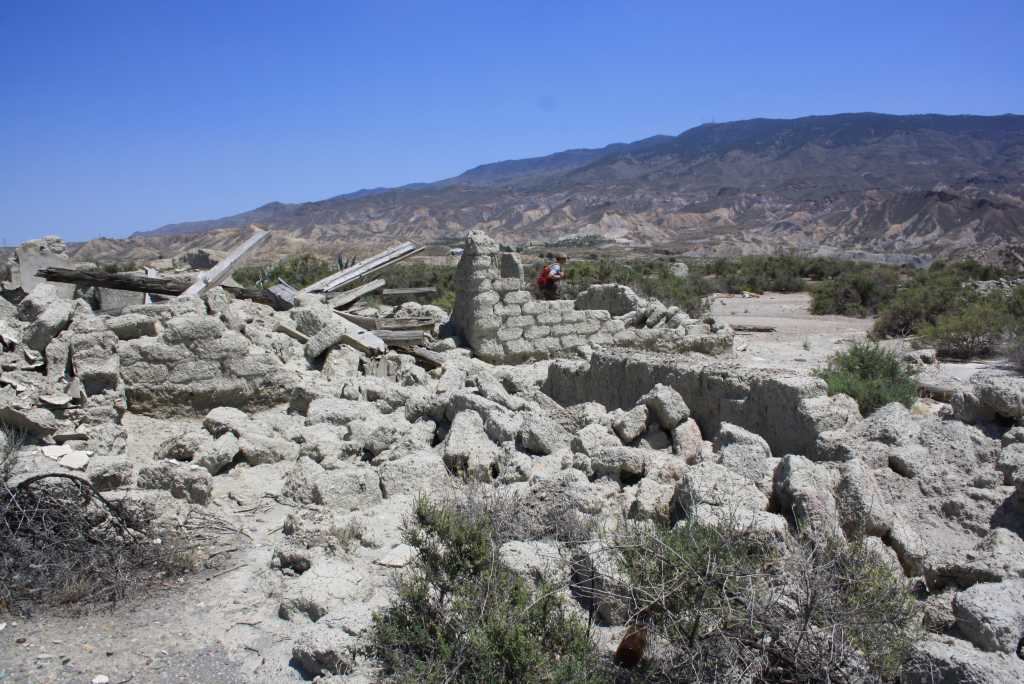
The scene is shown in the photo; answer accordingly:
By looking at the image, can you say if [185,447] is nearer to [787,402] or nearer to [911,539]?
[787,402]

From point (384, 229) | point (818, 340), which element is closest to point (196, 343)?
point (818, 340)

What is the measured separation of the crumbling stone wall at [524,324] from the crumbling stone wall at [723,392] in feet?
7.89

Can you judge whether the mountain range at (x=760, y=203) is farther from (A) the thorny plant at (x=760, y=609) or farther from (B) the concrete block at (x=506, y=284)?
(A) the thorny plant at (x=760, y=609)

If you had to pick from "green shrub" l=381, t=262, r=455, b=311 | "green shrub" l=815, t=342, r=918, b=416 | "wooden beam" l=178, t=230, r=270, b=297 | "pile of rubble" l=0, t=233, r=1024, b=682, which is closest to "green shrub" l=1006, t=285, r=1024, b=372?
"green shrub" l=815, t=342, r=918, b=416

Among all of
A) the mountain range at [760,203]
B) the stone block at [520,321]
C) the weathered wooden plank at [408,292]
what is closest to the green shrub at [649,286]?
the weathered wooden plank at [408,292]

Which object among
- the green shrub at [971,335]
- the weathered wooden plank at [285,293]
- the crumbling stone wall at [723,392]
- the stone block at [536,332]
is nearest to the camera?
the crumbling stone wall at [723,392]

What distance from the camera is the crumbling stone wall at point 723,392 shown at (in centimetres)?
562

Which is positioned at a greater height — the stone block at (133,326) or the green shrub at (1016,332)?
the stone block at (133,326)

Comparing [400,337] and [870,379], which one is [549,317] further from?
[870,379]

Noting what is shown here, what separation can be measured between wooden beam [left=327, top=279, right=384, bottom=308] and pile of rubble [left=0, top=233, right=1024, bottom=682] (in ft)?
10.7

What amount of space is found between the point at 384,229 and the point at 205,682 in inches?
4196

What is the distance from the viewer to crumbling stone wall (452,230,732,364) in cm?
1073

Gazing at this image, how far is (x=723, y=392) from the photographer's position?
645cm

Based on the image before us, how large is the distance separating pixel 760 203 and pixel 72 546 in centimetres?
9912
